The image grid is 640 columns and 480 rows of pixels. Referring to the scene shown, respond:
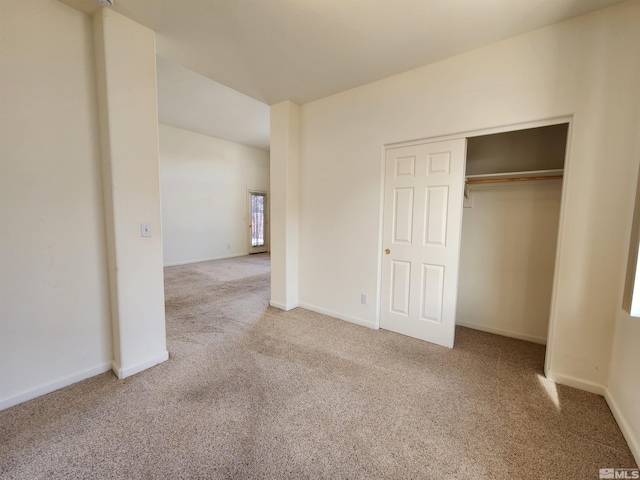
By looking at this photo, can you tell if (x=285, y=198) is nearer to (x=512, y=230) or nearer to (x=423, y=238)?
A: (x=423, y=238)

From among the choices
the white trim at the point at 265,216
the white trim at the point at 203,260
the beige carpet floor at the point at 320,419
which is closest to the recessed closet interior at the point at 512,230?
the beige carpet floor at the point at 320,419

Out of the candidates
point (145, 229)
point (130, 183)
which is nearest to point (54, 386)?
point (145, 229)

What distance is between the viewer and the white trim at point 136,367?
201 cm

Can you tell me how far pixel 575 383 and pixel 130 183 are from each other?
11.8 feet

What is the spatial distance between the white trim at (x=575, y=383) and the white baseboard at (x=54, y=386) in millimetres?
3476

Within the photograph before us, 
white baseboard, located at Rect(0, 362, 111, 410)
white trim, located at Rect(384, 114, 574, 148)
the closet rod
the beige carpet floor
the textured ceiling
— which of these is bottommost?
the beige carpet floor

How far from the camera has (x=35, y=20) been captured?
5.53ft

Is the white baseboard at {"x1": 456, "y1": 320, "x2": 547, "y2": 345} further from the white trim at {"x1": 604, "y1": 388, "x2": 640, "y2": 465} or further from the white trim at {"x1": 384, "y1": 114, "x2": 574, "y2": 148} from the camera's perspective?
the white trim at {"x1": 384, "y1": 114, "x2": 574, "y2": 148}

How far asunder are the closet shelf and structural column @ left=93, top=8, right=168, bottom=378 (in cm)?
296

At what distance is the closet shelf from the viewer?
94.5 inches

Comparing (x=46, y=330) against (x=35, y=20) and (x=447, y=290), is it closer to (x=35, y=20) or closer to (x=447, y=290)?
(x=35, y=20)

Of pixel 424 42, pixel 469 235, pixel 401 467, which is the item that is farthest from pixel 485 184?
pixel 401 467

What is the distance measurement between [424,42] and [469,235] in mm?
1935

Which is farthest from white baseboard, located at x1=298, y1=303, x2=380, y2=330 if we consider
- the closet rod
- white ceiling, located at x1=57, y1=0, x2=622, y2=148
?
white ceiling, located at x1=57, y1=0, x2=622, y2=148
